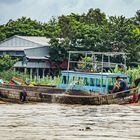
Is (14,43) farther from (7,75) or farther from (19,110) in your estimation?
(19,110)

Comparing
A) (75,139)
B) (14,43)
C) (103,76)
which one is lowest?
(75,139)

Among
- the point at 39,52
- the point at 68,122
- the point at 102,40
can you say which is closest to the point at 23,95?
the point at 68,122

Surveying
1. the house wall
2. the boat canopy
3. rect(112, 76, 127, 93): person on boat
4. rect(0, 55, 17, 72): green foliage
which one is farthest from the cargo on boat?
the house wall

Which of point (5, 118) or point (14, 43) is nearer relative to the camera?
point (5, 118)

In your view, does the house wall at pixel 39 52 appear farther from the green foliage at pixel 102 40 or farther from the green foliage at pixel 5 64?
the green foliage at pixel 5 64

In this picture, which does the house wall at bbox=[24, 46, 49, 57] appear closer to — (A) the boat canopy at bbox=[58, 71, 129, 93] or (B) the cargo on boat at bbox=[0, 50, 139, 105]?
(B) the cargo on boat at bbox=[0, 50, 139, 105]

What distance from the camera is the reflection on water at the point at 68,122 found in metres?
16.5

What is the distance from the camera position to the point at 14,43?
6088 cm

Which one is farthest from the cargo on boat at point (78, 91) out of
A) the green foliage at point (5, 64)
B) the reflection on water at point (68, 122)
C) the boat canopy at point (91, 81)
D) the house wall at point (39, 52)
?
the house wall at point (39, 52)

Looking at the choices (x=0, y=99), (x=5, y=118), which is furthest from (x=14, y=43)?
(x=5, y=118)

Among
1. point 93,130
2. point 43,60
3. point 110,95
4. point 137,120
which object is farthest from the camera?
point 43,60

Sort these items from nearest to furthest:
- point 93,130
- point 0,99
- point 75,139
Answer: point 75,139 → point 93,130 → point 0,99

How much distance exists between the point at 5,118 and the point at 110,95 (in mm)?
8637

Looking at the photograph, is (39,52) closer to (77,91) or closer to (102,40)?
(102,40)
